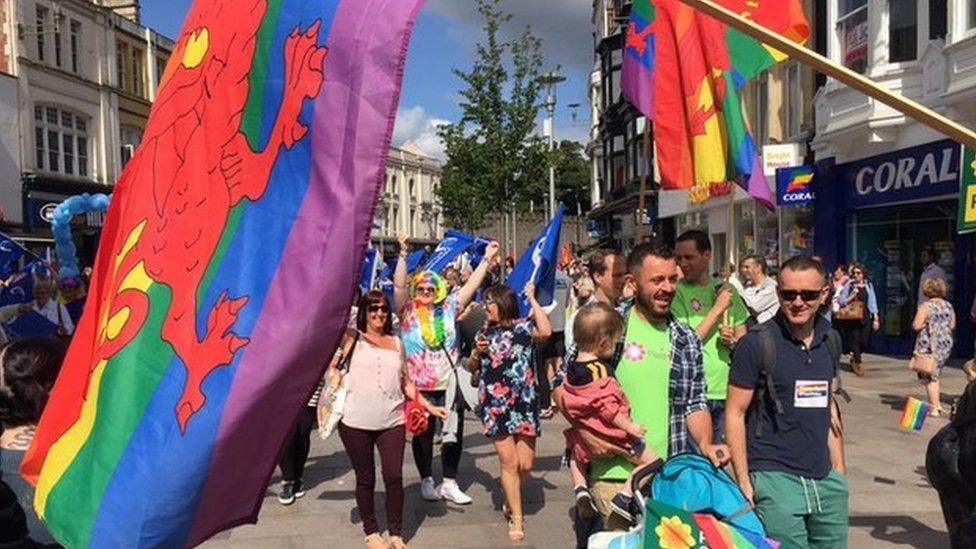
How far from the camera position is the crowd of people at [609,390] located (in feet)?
11.6

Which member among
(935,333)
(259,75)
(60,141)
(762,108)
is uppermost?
(60,141)

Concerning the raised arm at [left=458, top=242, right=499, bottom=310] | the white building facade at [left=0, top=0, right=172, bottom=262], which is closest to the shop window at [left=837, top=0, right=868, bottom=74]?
the raised arm at [left=458, top=242, right=499, bottom=310]

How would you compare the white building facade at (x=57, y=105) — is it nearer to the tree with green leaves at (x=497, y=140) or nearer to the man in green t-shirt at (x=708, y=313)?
the tree with green leaves at (x=497, y=140)

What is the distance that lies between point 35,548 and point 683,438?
2567mm

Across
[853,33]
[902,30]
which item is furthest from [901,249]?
[853,33]

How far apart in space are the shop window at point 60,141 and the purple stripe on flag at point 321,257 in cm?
3551

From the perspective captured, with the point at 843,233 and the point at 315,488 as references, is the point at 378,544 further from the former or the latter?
the point at 843,233

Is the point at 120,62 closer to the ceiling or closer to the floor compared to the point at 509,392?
closer to the ceiling

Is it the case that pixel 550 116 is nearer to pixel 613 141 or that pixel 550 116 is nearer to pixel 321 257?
pixel 613 141

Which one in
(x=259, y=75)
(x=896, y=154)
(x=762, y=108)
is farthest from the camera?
(x=762, y=108)

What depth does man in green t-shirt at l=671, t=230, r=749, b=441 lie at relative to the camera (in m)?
5.06

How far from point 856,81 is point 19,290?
9531 mm

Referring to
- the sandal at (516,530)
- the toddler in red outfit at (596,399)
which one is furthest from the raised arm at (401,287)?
the toddler in red outfit at (596,399)

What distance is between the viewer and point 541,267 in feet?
23.4
